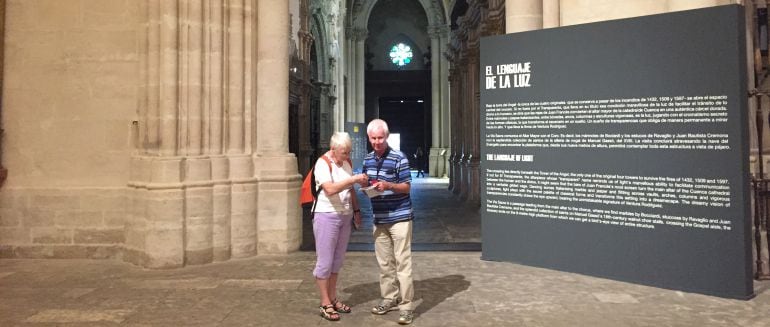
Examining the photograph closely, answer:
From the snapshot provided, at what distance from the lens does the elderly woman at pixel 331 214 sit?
146 inches

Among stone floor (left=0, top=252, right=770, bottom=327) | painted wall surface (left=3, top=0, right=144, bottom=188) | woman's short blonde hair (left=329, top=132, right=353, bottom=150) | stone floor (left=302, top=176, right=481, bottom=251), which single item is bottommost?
stone floor (left=0, top=252, right=770, bottom=327)

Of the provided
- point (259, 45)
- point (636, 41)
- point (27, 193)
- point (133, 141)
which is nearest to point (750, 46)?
point (636, 41)

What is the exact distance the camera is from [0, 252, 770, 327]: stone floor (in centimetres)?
380

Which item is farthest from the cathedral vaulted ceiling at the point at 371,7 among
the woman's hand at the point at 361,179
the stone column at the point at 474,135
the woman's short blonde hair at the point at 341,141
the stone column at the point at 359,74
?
the woman's hand at the point at 361,179

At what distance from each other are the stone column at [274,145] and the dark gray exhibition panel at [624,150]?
2.33 metres

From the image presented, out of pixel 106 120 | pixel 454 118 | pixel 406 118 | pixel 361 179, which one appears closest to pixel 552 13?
pixel 361 179

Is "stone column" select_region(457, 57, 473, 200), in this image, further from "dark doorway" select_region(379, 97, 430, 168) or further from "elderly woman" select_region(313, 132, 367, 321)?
"dark doorway" select_region(379, 97, 430, 168)

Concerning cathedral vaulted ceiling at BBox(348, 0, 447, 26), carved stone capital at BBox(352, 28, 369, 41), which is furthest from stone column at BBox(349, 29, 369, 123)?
cathedral vaulted ceiling at BBox(348, 0, 447, 26)

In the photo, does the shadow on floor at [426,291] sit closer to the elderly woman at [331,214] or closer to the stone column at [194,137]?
the elderly woman at [331,214]

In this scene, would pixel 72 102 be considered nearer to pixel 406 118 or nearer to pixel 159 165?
pixel 159 165

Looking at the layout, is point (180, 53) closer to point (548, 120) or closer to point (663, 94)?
point (548, 120)

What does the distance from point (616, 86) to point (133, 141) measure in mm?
5104

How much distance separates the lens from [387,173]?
3.74 m

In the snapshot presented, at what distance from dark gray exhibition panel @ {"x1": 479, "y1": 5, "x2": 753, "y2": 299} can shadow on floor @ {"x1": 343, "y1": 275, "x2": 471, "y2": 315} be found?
88 centimetres
